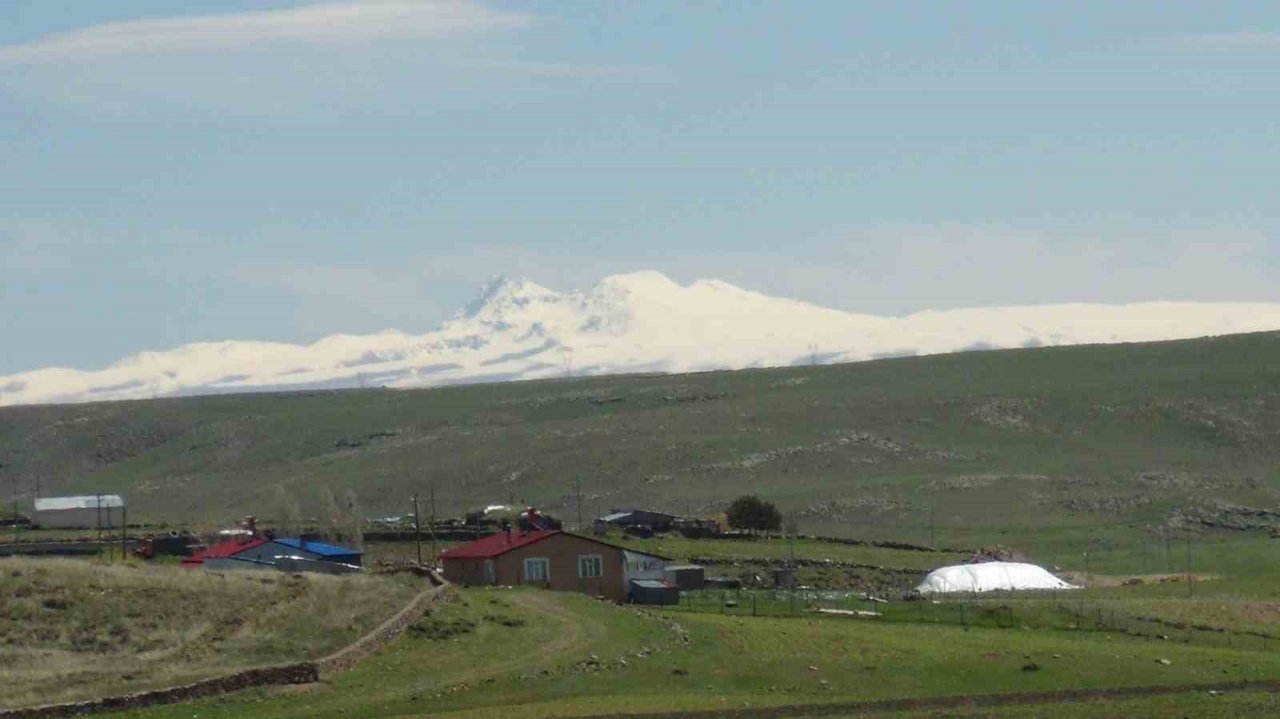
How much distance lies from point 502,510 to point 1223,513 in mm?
36116

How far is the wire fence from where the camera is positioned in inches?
2261

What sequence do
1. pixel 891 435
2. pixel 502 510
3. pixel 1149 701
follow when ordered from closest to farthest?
pixel 1149 701, pixel 502 510, pixel 891 435

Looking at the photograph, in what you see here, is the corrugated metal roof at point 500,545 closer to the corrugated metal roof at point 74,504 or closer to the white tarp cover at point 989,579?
the white tarp cover at point 989,579

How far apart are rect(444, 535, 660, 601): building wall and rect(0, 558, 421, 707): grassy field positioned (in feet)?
51.1

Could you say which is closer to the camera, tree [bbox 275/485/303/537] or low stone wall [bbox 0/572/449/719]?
low stone wall [bbox 0/572/449/719]

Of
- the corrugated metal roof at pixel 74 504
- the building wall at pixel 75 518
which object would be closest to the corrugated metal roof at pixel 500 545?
the building wall at pixel 75 518

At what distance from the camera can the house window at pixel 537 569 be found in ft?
226

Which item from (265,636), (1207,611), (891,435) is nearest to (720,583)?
(1207,611)

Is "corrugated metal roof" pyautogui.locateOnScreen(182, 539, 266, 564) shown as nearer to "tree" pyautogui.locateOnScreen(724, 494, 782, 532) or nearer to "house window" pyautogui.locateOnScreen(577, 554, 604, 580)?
"house window" pyautogui.locateOnScreen(577, 554, 604, 580)

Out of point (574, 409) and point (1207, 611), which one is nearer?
point (1207, 611)

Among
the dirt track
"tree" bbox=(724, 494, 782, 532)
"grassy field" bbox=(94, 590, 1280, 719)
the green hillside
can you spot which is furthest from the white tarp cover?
the dirt track

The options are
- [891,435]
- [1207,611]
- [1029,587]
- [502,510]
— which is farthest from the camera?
[891,435]

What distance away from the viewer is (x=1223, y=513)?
113750 millimetres

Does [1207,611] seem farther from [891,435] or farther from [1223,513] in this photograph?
[891,435]
